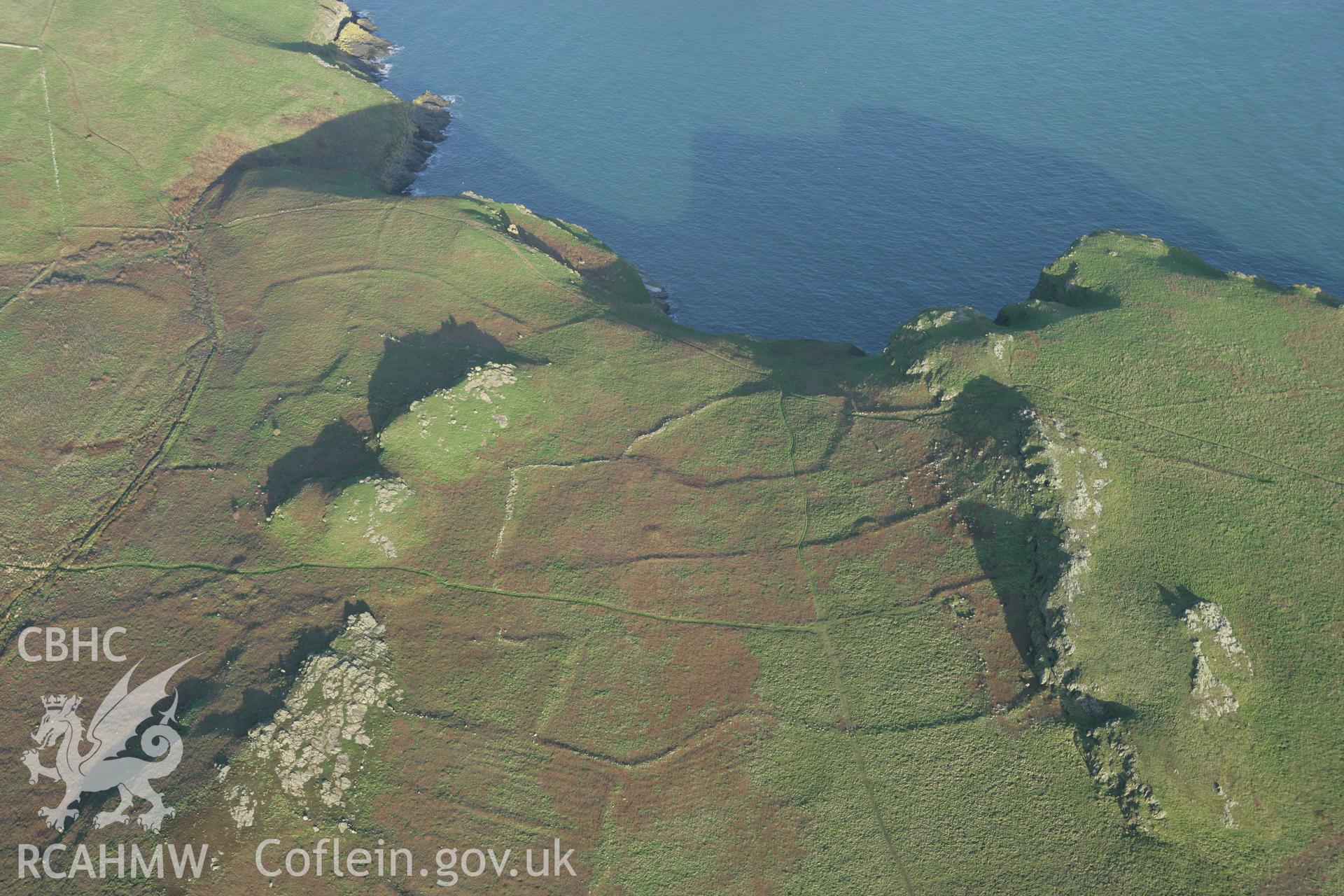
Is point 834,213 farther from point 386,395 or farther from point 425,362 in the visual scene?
point 386,395

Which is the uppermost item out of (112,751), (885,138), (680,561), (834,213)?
(885,138)

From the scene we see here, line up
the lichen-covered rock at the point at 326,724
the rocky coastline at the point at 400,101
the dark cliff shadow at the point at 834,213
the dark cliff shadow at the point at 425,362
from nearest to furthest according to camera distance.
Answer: the lichen-covered rock at the point at 326,724, the dark cliff shadow at the point at 425,362, the dark cliff shadow at the point at 834,213, the rocky coastline at the point at 400,101

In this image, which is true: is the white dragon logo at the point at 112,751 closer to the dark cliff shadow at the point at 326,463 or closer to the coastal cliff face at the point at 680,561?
the coastal cliff face at the point at 680,561

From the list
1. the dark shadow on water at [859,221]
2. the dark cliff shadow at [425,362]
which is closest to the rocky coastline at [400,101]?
the dark shadow on water at [859,221]

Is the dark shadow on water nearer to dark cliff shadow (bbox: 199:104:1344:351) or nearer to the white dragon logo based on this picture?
dark cliff shadow (bbox: 199:104:1344:351)

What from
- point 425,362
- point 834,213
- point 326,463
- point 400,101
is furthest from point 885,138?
point 326,463

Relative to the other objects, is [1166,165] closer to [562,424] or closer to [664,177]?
[664,177]
